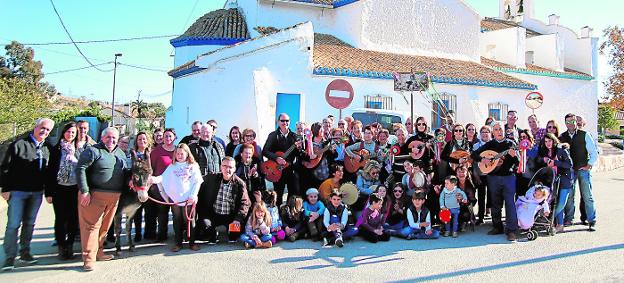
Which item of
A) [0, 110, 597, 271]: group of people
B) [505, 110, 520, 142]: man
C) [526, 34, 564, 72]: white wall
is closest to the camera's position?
[0, 110, 597, 271]: group of people

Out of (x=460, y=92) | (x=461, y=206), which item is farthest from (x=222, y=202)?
(x=460, y=92)

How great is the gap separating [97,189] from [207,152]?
1.84 metres

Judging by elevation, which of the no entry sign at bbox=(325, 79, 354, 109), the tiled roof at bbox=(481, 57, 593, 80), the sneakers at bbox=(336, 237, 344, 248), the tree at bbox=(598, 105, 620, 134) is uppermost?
the tree at bbox=(598, 105, 620, 134)

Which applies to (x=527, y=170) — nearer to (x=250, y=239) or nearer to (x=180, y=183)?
(x=250, y=239)

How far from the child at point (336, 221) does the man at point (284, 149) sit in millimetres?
932

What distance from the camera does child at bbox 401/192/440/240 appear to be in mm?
7078

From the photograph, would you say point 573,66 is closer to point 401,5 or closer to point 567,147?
point 401,5

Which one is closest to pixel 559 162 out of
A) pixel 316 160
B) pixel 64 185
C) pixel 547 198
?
pixel 547 198

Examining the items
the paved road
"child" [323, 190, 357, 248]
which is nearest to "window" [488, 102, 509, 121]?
the paved road

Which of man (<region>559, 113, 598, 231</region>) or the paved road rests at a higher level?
man (<region>559, 113, 598, 231</region>)

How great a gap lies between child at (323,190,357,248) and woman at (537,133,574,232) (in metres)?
3.28

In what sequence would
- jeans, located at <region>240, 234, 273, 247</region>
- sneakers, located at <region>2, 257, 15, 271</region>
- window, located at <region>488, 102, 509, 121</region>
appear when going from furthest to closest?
window, located at <region>488, 102, 509, 121</region>
jeans, located at <region>240, 234, 273, 247</region>
sneakers, located at <region>2, 257, 15, 271</region>

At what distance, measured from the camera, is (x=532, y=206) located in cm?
717

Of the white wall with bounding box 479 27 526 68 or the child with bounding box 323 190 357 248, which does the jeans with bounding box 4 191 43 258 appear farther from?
the white wall with bounding box 479 27 526 68
